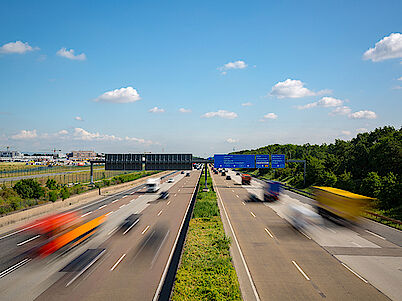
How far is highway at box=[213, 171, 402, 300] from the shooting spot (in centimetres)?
1366

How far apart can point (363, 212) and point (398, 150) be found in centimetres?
2648

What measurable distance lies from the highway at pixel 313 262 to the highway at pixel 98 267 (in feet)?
18.2

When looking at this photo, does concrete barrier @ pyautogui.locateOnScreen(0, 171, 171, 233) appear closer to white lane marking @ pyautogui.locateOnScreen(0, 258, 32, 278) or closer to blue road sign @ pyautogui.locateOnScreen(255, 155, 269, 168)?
white lane marking @ pyautogui.locateOnScreen(0, 258, 32, 278)

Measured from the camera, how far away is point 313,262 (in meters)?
17.4

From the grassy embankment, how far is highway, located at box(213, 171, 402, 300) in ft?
3.00

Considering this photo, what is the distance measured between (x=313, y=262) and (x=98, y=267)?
1427 cm

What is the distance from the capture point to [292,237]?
75.7 ft

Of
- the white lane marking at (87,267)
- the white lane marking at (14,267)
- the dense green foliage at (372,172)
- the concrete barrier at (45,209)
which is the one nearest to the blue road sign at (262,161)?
the dense green foliage at (372,172)

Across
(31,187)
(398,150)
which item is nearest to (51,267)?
(31,187)

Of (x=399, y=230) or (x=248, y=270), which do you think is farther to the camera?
(x=399, y=230)

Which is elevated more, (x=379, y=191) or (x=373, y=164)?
(x=373, y=164)

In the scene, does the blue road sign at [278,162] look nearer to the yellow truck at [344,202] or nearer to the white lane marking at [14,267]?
the yellow truck at [344,202]

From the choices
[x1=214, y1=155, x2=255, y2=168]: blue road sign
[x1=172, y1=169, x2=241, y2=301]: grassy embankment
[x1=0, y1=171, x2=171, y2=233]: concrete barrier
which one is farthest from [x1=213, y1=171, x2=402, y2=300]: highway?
[x1=214, y1=155, x2=255, y2=168]: blue road sign

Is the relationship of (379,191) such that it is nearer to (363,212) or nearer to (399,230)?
(363,212)
